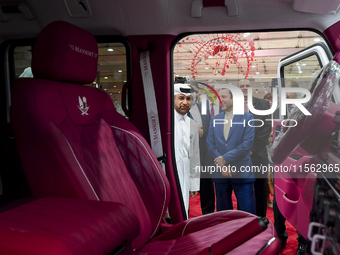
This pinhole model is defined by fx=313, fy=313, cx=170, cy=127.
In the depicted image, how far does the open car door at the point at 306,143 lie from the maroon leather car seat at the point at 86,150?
0.97 feet

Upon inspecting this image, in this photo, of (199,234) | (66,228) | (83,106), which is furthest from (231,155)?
(66,228)

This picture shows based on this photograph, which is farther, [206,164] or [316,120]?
[206,164]

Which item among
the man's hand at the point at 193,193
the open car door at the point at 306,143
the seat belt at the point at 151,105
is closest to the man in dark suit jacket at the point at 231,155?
the man's hand at the point at 193,193

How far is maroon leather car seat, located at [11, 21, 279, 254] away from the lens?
43.8 inches

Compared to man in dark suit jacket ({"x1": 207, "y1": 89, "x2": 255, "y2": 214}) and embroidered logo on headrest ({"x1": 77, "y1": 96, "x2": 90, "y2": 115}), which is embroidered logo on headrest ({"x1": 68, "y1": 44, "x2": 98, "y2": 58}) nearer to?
embroidered logo on headrest ({"x1": 77, "y1": 96, "x2": 90, "y2": 115})

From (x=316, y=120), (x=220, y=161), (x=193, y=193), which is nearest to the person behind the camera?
(x=316, y=120)

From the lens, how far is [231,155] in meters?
2.66

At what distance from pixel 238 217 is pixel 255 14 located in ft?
3.47

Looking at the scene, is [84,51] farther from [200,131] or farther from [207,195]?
[207,195]

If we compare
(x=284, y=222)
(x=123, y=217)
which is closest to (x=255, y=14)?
(x=123, y=217)

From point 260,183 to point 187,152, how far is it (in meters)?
0.70

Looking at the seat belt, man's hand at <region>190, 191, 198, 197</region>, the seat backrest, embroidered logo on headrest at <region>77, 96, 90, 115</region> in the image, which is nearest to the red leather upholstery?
the seat backrest

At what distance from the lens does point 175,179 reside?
194cm

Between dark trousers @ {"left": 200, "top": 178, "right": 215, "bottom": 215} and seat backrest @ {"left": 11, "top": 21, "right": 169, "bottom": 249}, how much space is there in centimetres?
160
